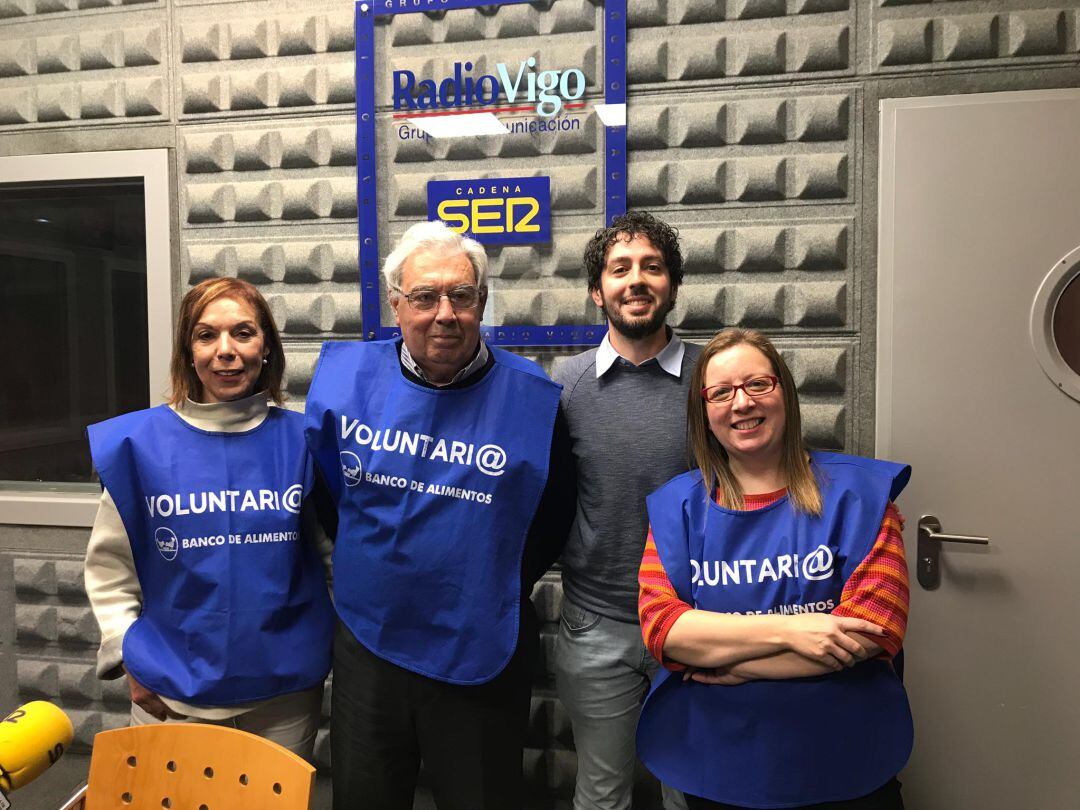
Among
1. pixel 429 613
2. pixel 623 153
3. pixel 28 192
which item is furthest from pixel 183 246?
pixel 429 613

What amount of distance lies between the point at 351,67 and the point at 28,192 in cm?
152

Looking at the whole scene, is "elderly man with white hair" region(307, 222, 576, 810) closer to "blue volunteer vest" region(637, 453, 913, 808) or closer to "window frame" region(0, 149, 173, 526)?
"blue volunteer vest" region(637, 453, 913, 808)

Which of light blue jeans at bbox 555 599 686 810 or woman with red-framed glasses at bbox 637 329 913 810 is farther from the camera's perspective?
light blue jeans at bbox 555 599 686 810

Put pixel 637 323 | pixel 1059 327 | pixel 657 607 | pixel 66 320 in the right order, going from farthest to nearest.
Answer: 1. pixel 66 320
2. pixel 1059 327
3. pixel 637 323
4. pixel 657 607

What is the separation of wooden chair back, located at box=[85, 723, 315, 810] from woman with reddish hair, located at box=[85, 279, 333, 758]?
0.92 ft

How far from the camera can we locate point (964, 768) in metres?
2.24

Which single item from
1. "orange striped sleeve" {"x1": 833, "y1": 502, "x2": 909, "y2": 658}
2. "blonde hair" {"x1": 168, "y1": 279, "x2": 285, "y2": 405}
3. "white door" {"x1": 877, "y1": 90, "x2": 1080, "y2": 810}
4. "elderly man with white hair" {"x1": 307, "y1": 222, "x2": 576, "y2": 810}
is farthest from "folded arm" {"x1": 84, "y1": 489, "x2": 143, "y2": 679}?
"white door" {"x1": 877, "y1": 90, "x2": 1080, "y2": 810}

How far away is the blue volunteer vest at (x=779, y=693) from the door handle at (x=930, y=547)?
878 millimetres

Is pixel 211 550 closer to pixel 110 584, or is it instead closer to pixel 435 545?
pixel 110 584

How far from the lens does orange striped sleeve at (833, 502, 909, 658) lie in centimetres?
134

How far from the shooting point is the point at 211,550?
63.1 inches

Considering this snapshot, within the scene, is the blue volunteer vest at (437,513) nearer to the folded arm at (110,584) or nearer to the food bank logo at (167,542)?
the food bank logo at (167,542)

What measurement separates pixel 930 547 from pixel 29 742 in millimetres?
2362

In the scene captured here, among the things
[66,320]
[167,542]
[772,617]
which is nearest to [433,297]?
[167,542]
